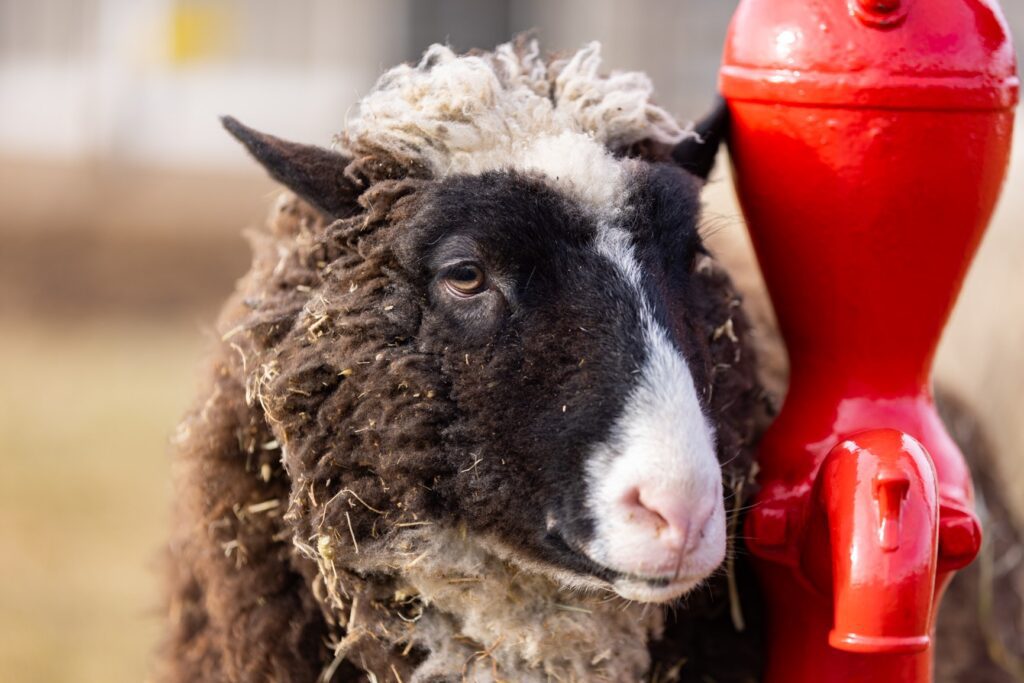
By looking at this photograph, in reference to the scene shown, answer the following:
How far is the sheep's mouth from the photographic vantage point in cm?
188

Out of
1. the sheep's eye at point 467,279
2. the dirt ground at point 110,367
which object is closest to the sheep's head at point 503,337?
the sheep's eye at point 467,279

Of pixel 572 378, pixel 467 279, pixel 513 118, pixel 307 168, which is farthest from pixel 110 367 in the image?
pixel 572 378

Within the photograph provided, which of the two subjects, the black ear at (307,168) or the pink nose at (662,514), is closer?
the pink nose at (662,514)

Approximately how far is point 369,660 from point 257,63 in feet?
45.2

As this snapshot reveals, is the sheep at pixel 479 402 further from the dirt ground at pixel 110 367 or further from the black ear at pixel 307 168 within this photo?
the dirt ground at pixel 110 367

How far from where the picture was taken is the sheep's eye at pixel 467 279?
203 cm

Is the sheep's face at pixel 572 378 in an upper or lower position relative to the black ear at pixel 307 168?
lower

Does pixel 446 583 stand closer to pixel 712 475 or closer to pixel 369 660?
pixel 369 660

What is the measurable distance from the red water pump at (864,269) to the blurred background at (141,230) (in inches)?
14.1

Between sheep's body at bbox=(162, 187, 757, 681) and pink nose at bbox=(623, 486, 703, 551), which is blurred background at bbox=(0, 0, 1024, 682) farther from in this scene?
pink nose at bbox=(623, 486, 703, 551)

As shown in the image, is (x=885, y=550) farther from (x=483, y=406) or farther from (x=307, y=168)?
(x=307, y=168)

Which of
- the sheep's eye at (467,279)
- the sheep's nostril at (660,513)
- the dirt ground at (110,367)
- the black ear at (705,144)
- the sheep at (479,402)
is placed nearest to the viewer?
the sheep's nostril at (660,513)

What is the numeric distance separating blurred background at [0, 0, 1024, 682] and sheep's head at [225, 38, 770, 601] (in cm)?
37

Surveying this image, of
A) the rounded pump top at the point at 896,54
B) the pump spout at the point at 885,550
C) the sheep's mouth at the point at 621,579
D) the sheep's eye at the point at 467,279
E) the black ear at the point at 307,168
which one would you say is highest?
the rounded pump top at the point at 896,54
